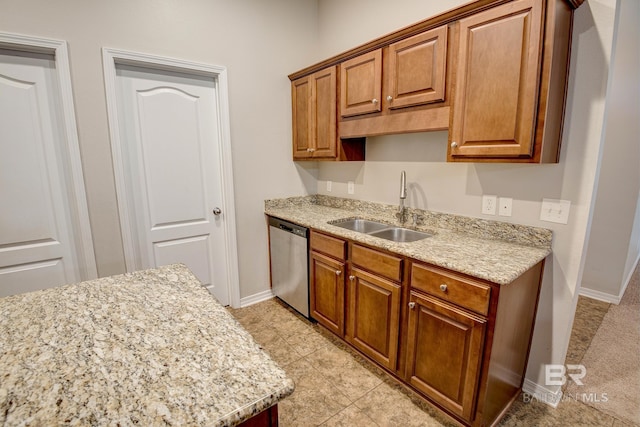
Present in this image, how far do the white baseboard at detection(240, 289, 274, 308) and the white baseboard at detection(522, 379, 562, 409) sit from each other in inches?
84.8

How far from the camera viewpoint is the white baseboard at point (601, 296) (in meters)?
2.99

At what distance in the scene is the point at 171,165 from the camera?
2475 millimetres

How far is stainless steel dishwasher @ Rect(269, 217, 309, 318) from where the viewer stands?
256 cm

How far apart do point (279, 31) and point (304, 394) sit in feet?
9.60

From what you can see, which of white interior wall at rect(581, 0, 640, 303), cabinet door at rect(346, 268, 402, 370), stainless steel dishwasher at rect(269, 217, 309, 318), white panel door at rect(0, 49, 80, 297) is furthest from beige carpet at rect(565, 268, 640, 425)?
white panel door at rect(0, 49, 80, 297)

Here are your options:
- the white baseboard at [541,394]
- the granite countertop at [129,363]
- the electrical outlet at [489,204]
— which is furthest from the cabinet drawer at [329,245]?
the white baseboard at [541,394]

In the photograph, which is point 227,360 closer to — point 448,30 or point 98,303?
point 98,303

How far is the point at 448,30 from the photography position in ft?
5.51

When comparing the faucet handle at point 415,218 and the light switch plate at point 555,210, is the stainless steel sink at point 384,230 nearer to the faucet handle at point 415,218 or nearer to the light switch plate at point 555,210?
the faucet handle at point 415,218

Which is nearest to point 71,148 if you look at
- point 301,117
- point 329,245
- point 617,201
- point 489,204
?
point 301,117

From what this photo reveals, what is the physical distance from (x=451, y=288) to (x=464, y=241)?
48cm

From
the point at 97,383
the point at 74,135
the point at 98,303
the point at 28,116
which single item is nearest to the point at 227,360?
the point at 97,383

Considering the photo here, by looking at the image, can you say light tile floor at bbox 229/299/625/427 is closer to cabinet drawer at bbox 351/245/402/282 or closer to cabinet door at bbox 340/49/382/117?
cabinet drawer at bbox 351/245/402/282

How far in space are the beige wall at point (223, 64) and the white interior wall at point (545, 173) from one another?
2.67 feet
